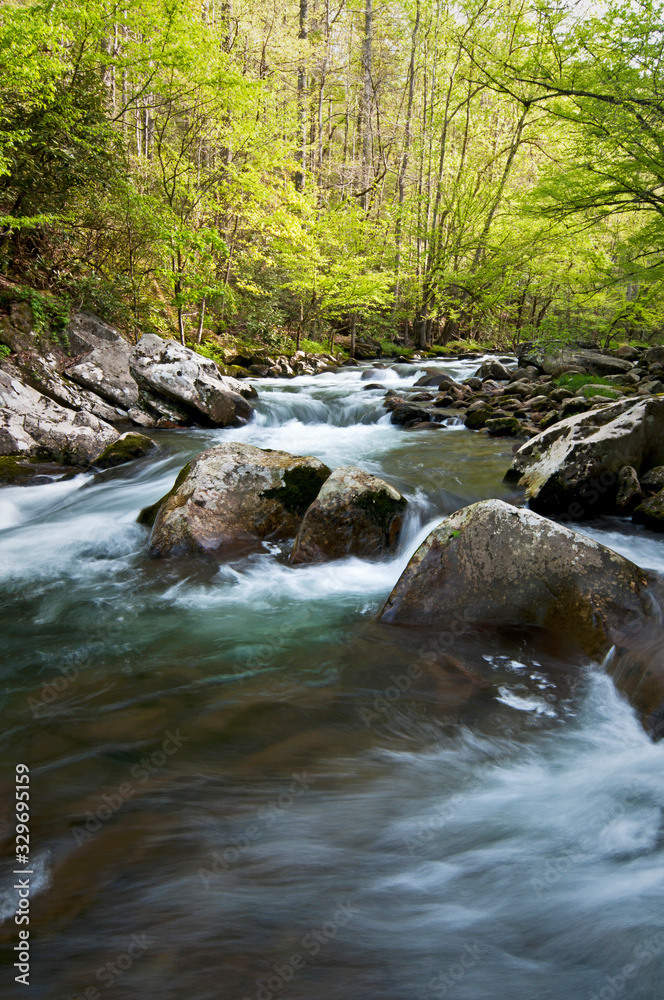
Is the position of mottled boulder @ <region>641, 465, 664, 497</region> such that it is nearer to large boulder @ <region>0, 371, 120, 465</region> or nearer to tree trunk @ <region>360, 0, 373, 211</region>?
large boulder @ <region>0, 371, 120, 465</region>

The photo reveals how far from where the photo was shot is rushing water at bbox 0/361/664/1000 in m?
1.80

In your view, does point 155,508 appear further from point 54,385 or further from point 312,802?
point 54,385

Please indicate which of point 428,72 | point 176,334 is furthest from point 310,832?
point 428,72

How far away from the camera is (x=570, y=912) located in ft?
6.70

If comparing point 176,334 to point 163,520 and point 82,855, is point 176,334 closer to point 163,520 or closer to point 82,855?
point 163,520

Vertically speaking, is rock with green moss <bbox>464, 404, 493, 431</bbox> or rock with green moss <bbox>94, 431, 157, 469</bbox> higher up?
rock with green moss <bbox>464, 404, 493, 431</bbox>

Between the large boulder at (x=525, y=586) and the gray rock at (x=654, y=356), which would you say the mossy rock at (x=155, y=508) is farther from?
the gray rock at (x=654, y=356)

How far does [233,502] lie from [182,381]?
5328 millimetres

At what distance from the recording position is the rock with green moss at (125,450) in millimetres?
8023

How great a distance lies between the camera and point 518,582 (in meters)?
3.93

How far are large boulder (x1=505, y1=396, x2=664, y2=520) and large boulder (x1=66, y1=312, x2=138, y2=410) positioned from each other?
7.83 metres

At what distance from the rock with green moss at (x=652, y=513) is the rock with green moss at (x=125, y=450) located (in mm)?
6882

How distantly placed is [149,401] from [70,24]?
20.7ft

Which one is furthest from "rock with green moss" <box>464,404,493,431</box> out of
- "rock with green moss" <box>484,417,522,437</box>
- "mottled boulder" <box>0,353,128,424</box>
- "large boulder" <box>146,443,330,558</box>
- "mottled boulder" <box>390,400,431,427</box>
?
"mottled boulder" <box>0,353,128,424</box>
